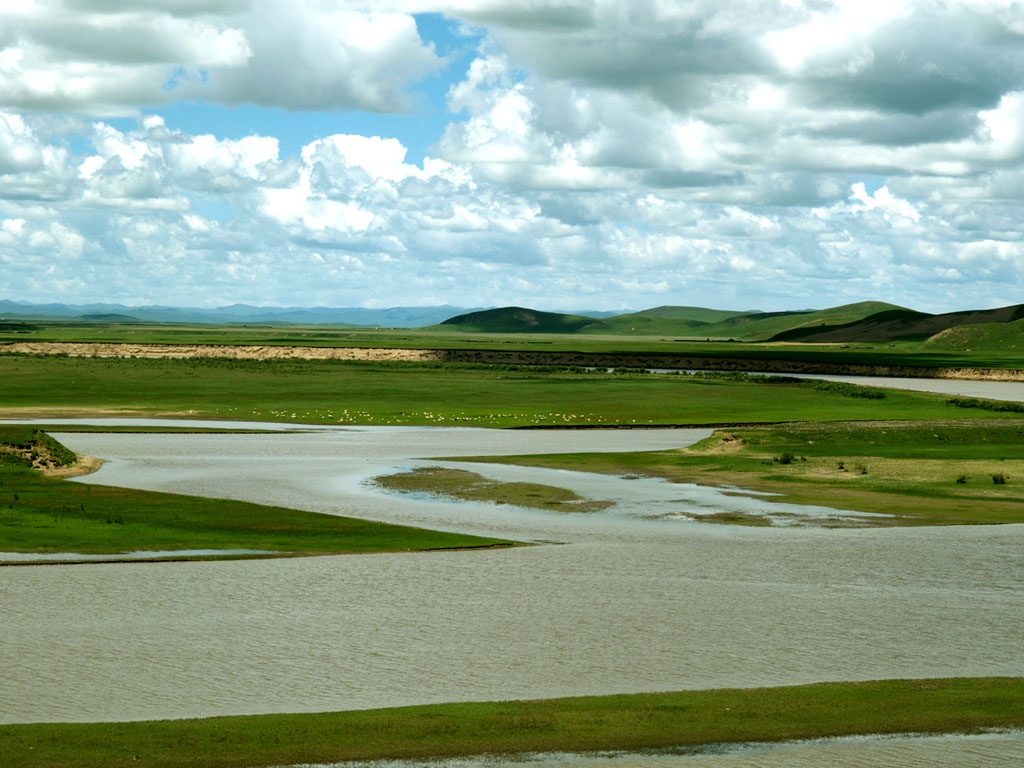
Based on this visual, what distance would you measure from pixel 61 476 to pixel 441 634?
30.8m

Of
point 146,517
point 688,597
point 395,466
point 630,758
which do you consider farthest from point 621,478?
point 630,758

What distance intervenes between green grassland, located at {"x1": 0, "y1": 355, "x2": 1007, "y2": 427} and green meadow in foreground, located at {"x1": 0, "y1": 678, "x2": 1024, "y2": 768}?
6171 cm

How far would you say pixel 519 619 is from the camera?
→ 25.5 m

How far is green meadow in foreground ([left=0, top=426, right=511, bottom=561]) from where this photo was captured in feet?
113

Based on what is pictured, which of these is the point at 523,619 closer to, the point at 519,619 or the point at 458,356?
the point at 519,619

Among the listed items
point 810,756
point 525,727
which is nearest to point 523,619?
point 525,727

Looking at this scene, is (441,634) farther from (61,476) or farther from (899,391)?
(899,391)

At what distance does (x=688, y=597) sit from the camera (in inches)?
1106

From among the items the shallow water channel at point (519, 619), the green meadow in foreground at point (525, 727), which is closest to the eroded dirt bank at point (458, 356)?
the shallow water channel at point (519, 619)

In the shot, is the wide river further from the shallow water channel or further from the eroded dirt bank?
the eroded dirt bank

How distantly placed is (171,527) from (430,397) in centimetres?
6500

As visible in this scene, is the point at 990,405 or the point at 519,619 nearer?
the point at 519,619

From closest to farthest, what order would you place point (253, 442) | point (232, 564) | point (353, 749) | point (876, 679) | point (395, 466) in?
point (353, 749)
point (876, 679)
point (232, 564)
point (395, 466)
point (253, 442)

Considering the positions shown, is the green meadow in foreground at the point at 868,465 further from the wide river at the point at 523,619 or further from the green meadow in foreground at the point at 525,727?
the green meadow in foreground at the point at 525,727
